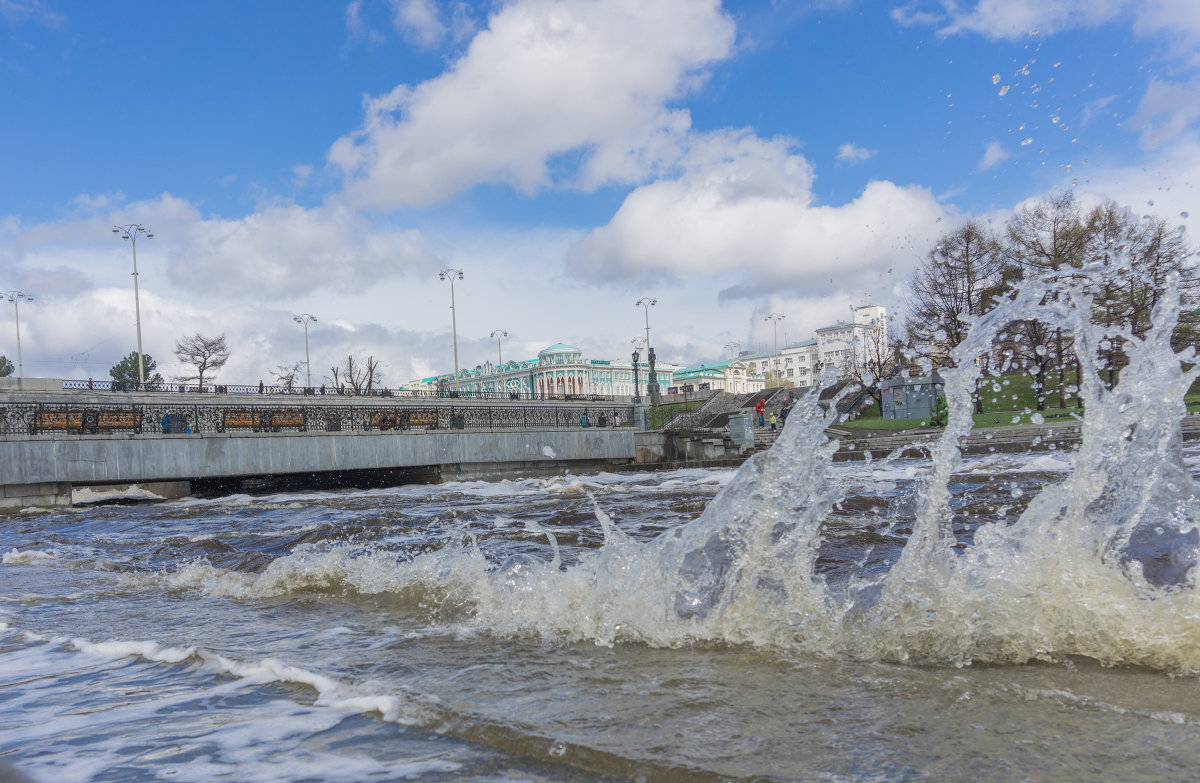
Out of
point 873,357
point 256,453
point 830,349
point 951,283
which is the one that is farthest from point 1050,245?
point 830,349

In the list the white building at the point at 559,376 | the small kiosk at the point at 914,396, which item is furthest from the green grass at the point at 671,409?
the white building at the point at 559,376

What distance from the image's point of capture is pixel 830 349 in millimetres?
92625

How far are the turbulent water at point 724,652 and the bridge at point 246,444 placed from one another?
70.2 ft

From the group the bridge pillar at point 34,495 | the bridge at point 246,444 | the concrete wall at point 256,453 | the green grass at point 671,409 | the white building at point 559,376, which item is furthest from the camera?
the white building at point 559,376

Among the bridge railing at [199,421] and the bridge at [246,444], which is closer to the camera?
the bridge at [246,444]

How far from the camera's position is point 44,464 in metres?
24.8

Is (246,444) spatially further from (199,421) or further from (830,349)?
(830,349)

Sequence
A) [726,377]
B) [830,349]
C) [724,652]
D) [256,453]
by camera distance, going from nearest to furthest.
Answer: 1. [724,652]
2. [256,453]
3. [830,349]
4. [726,377]

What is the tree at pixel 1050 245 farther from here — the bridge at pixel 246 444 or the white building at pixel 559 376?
the white building at pixel 559 376

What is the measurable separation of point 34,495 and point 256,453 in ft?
22.3

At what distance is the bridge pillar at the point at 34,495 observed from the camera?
24.3 meters

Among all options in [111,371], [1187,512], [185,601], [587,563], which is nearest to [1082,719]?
[1187,512]

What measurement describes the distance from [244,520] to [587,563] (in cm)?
1309

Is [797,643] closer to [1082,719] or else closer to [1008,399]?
[1082,719]
